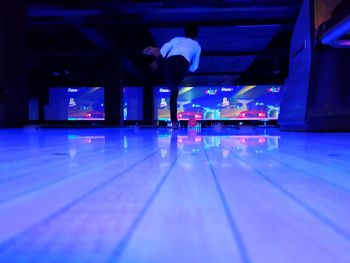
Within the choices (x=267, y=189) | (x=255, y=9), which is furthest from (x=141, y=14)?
(x=267, y=189)

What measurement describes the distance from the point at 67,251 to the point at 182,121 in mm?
16053

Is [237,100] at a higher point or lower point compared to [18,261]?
higher

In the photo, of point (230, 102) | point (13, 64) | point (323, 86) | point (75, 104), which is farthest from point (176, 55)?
point (75, 104)

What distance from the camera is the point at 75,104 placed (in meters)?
17.7

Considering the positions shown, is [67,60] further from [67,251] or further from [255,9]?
[67,251]

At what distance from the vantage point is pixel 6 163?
131 centimetres

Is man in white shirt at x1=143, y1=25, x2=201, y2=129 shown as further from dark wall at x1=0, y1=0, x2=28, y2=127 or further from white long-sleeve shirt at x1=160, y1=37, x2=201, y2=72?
dark wall at x1=0, y1=0, x2=28, y2=127

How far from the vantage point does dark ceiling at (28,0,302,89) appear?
21.5ft

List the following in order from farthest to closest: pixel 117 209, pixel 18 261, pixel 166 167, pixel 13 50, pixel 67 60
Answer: pixel 67 60, pixel 13 50, pixel 166 167, pixel 117 209, pixel 18 261

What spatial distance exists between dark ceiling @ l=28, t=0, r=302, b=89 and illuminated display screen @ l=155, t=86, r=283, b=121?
8.24ft

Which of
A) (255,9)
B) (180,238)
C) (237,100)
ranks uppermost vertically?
(255,9)

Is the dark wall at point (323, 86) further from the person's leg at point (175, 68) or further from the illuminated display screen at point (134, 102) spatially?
the illuminated display screen at point (134, 102)

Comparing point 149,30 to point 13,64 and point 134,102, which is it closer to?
point 13,64

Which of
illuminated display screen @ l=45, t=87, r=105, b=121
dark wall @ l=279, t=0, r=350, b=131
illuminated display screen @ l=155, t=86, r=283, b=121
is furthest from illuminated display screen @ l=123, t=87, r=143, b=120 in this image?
dark wall @ l=279, t=0, r=350, b=131
